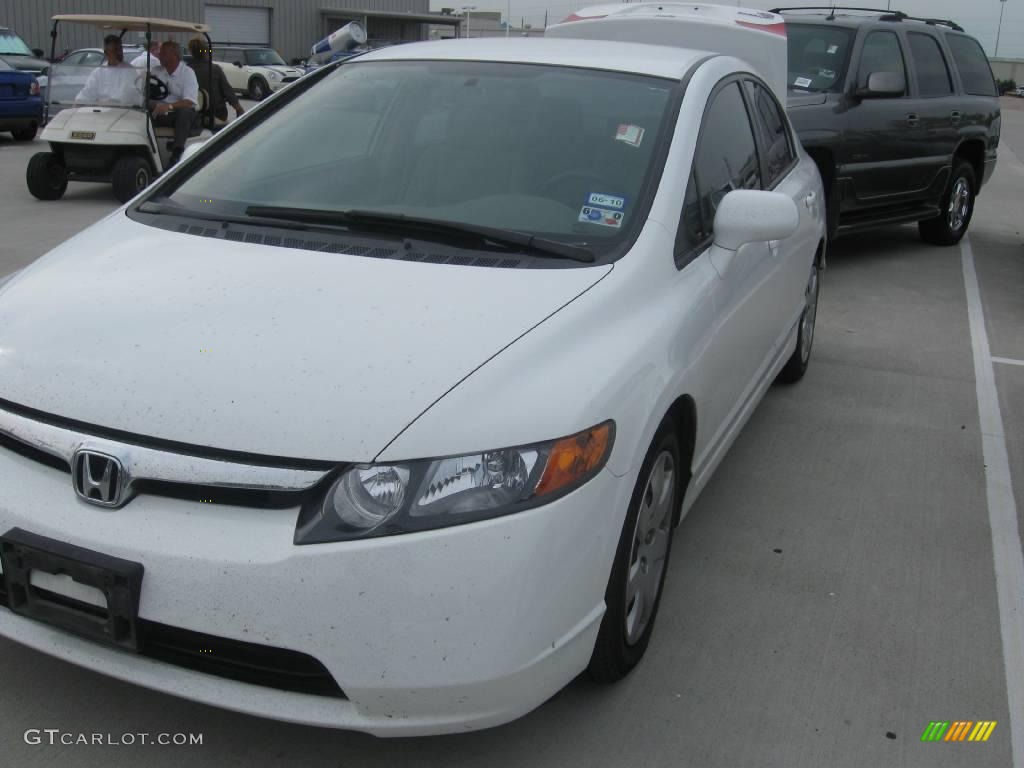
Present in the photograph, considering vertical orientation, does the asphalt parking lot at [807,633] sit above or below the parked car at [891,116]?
below

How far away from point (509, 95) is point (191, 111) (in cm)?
803

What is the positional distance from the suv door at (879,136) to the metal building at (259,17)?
26.7 metres

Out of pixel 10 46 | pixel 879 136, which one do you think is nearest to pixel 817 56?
pixel 879 136

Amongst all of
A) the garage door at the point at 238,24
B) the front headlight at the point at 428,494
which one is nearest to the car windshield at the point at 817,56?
the front headlight at the point at 428,494

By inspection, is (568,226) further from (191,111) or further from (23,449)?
(191,111)

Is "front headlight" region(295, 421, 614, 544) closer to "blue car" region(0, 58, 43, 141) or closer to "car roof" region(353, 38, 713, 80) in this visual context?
"car roof" region(353, 38, 713, 80)

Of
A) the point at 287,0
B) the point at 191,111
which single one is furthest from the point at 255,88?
the point at 191,111

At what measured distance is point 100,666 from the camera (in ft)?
7.66

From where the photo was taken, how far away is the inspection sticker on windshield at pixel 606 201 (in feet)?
10.2

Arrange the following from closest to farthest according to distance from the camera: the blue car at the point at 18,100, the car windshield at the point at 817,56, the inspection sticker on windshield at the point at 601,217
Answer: the inspection sticker on windshield at the point at 601,217 < the car windshield at the point at 817,56 < the blue car at the point at 18,100

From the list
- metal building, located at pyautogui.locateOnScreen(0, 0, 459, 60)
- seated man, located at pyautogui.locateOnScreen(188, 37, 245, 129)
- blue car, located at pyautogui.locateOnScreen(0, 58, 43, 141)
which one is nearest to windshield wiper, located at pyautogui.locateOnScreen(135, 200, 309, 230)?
seated man, located at pyautogui.locateOnScreen(188, 37, 245, 129)

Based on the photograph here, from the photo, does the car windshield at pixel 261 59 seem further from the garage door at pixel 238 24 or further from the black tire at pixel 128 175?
the black tire at pixel 128 175

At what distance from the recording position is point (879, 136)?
27.1 ft

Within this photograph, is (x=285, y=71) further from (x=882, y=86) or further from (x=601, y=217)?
(x=601, y=217)
